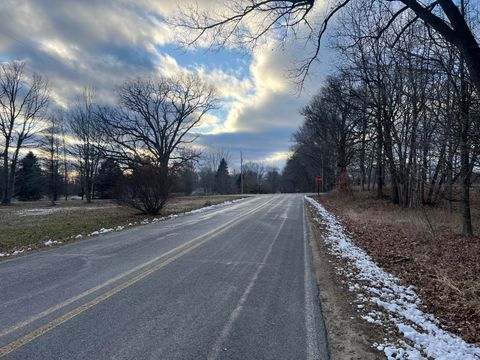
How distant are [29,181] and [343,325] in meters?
71.2

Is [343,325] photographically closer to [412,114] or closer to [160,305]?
[160,305]

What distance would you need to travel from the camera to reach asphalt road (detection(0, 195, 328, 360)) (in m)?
4.02

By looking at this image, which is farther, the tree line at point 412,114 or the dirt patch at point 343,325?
the tree line at point 412,114

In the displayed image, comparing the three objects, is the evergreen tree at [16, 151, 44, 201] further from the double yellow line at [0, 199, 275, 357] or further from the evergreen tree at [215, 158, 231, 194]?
the double yellow line at [0, 199, 275, 357]

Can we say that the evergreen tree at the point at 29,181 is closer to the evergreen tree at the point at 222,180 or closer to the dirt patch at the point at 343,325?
the evergreen tree at the point at 222,180

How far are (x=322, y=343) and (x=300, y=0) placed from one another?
7.16 meters

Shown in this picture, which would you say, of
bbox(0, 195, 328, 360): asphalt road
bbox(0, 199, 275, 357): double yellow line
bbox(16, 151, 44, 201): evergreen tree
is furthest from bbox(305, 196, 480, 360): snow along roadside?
bbox(16, 151, 44, 201): evergreen tree

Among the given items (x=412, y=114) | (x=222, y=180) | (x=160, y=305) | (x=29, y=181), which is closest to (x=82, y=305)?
(x=160, y=305)

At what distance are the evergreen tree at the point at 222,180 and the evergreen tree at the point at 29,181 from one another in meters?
47.8

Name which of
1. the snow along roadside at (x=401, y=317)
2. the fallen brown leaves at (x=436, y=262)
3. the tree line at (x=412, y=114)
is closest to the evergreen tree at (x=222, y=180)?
the tree line at (x=412, y=114)

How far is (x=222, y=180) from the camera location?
366 ft

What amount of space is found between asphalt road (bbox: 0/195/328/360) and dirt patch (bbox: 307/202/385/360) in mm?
166

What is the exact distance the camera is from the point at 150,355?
12.5 ft

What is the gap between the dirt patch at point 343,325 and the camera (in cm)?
412
